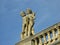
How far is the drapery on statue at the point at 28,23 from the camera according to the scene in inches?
598

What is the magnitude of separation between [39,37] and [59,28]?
1219 millimetres

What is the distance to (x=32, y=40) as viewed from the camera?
14438 mm

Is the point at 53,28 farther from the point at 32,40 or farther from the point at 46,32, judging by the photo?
the point at 32,40

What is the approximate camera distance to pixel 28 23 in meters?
15.6

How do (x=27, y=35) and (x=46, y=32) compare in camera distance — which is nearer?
(x=46, y=32)

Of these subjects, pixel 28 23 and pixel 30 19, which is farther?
pixel 28 23

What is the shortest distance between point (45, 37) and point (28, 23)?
195 cm

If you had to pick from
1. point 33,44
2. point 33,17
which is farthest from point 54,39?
point 33,17

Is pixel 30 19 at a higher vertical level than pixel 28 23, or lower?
higher

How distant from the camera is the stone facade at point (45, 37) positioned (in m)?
13.4

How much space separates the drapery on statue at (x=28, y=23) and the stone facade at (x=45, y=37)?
0.50m

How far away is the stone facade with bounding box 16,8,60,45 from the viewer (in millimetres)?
13406

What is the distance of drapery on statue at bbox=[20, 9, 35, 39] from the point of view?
15.2m

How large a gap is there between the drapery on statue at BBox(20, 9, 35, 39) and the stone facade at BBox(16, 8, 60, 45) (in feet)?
1.65
